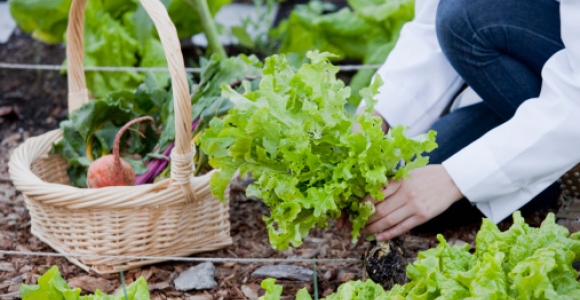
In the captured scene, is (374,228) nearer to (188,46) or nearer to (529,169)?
(529,169)

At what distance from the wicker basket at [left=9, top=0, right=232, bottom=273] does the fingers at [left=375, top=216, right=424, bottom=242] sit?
0.55 metres

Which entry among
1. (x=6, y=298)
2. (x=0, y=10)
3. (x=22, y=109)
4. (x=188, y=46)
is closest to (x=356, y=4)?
(x=188, y=46)

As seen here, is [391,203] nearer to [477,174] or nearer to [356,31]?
[477,174]

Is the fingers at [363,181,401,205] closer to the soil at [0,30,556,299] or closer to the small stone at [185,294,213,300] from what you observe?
the soil at [0,30,556,299]

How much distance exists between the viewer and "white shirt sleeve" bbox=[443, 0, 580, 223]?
173 cm

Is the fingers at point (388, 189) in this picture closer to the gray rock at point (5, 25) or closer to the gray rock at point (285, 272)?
the gray rock at point (285, 272)

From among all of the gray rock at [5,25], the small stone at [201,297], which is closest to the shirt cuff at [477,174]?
the small stone at [201,297]

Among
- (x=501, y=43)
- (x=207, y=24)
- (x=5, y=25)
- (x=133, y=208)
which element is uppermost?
(x=501, y=43)

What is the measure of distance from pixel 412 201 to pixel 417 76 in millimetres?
528

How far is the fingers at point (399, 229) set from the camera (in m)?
1.83

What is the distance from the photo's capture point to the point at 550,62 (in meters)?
1.80

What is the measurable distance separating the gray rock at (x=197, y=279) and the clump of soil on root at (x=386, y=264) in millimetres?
501

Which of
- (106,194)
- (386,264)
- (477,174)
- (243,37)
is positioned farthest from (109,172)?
(243,37)

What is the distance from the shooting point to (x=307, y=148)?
65.6 inches
